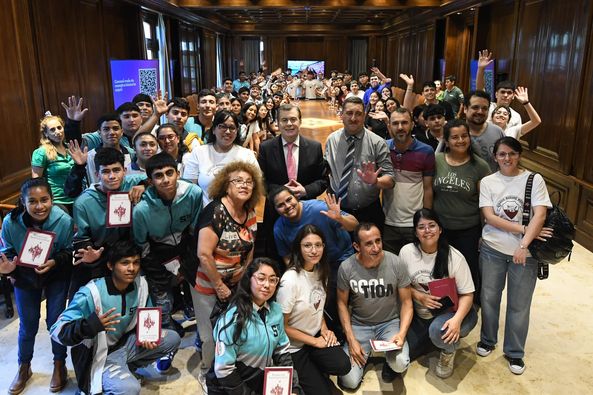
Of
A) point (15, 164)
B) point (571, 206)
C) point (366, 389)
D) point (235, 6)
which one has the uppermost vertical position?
point (235, 6)

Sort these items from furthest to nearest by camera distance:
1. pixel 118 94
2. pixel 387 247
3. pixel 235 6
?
pixel 235 6 → pixel 118 94 → pixel 387 247

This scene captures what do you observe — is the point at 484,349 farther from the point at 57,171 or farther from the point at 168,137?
the point at 57,171

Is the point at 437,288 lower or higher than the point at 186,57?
lower

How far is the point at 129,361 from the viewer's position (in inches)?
113

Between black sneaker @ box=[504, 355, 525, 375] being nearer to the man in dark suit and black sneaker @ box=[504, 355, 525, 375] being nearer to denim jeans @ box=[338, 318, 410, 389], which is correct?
denim jeans @ box=[338, 318, 410, 389]

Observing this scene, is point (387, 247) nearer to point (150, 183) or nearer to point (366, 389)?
point (366, 389)

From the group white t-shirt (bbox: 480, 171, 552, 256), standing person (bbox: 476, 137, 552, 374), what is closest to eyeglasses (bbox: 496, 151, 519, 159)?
standing person (bbox: 476, 137, 552, 374)

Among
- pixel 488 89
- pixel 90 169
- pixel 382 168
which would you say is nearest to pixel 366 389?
pixel 382 168

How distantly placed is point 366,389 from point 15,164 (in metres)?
4.10

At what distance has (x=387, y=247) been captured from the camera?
3.72 m

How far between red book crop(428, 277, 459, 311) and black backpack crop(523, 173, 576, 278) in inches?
20.6

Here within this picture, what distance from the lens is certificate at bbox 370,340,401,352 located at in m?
2.89

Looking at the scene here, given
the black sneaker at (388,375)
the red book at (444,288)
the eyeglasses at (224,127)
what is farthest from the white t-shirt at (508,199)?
the eyeglasses at (224,127)

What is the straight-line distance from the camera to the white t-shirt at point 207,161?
3527 millimetres
